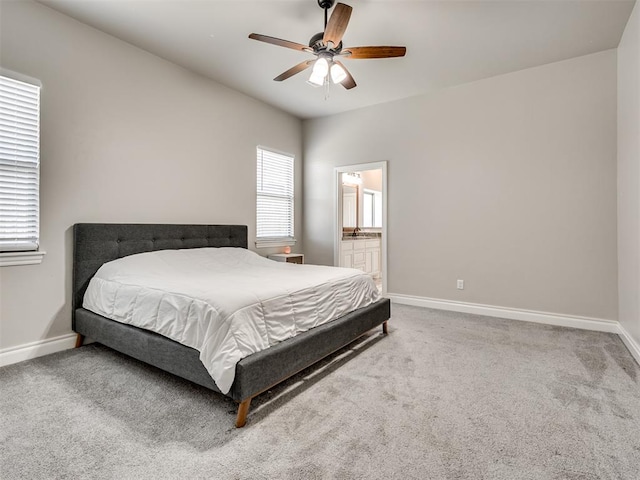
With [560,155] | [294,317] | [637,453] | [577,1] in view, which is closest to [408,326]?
[294,317]

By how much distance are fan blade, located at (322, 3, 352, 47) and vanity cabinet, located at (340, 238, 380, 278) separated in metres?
3.29

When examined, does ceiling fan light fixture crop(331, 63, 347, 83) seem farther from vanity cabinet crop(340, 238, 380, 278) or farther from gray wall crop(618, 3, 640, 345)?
vanity cabinet crop(340, 238, 380, 278)

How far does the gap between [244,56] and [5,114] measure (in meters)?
2.05

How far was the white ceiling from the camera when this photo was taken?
8.61 feet

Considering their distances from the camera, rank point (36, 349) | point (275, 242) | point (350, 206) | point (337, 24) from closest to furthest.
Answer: point (337, 24) → point (36, 349) → point (275, 242) → point (350, 206)

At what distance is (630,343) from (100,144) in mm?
4856

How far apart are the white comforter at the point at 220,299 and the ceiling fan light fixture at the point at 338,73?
166 centimetres

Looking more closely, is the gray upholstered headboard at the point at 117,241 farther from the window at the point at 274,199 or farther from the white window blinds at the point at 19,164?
the window at the point at 274,199

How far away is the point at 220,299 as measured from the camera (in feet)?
6.24

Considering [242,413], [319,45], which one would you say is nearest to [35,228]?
[242,413]

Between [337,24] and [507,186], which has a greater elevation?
[337,24]

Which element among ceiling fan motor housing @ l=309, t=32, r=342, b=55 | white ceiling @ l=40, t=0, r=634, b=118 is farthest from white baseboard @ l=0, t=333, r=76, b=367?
ceiling fan motor housing @ l=309, t=32, r=342, b=55

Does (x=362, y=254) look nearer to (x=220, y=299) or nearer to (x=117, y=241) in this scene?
(x=117, y=241)

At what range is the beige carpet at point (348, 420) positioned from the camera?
4.70 ft
